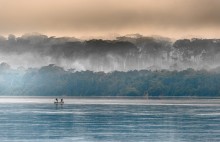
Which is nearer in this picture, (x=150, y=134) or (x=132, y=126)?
(x=150, y=134)

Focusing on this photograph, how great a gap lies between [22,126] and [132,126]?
14724 millimetres

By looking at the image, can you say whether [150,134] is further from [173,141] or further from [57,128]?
[57,128]

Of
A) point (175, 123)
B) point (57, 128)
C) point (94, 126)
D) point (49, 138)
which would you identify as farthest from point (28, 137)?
point (175, 123)

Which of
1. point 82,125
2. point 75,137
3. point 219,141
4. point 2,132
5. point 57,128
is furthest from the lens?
point 82,125

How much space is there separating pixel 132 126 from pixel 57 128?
33.6ft

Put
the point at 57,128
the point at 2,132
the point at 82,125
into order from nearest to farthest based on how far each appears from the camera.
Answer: the point at 2,132 → the point at 57,128 → the point at 82,125

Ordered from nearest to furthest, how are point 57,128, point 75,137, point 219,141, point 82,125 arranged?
1. point 219,141
2. point 75,137
3. point 57,128
4. point 82,125

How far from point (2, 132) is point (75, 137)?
10960 millimetres

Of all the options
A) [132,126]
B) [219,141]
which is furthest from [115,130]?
[219,141]

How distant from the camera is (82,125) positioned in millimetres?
87500

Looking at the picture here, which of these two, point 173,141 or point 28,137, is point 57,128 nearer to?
point 28,137

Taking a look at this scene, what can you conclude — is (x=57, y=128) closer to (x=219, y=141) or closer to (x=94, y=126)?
(x=94, y=126)

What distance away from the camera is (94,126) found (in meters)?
85.9

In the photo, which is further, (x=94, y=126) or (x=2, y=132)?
(x=94, y=126)
